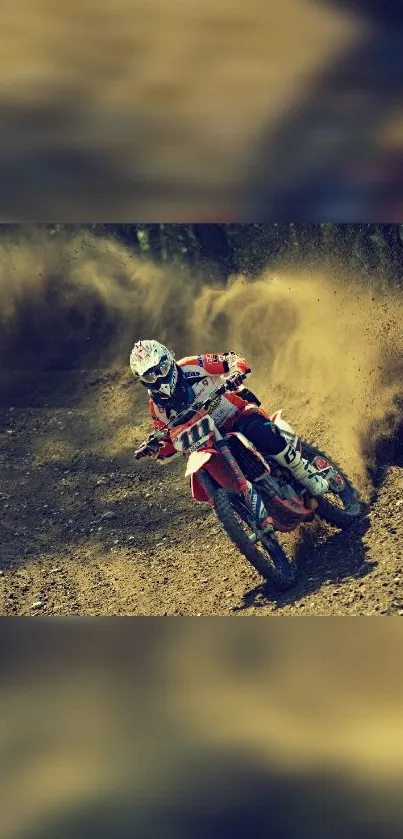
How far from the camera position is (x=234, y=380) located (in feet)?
28.3

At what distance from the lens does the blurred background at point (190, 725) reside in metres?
1.99

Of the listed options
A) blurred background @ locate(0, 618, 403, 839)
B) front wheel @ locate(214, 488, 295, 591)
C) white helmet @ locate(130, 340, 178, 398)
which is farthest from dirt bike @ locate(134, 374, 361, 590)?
blurred background @ locate(0, 618, 403, 839)

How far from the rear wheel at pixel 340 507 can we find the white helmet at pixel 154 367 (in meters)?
1.80

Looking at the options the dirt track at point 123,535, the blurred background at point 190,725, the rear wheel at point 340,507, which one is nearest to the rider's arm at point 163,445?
the dirt track at point 123,535

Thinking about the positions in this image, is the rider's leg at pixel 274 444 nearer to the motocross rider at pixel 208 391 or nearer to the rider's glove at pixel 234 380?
the motocross rider at pixel 208 391

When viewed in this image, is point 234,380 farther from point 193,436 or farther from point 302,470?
point 302,470

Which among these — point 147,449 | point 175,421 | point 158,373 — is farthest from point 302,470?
point 158,373

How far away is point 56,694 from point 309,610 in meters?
5.72

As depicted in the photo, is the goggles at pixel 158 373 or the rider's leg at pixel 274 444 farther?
the rider's leg at pixel 274 444

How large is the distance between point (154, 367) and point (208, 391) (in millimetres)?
646

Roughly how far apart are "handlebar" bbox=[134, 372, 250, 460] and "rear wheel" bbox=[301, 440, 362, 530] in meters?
1.34

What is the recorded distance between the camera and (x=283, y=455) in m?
9.16
